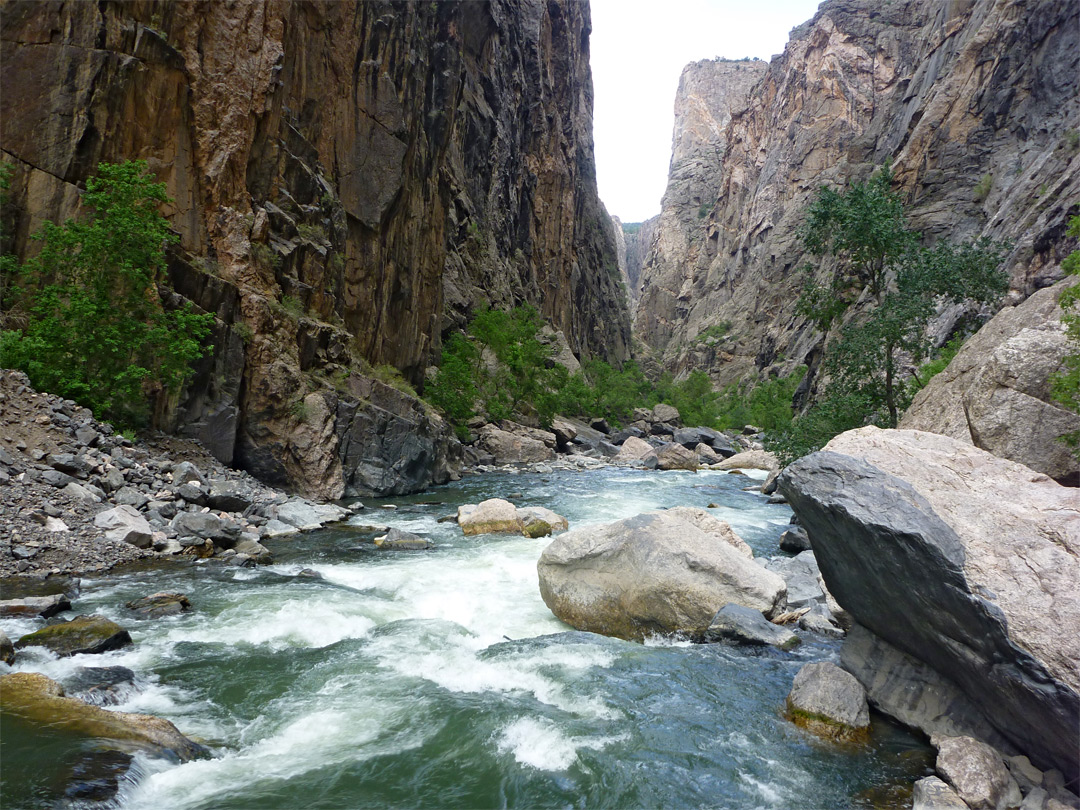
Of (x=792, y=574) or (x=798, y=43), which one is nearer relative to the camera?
(x=792, y=574)

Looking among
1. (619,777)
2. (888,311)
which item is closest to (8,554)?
(619,777)

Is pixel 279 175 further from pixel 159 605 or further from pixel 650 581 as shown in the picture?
pixel 650 581

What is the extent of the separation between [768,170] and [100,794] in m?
109

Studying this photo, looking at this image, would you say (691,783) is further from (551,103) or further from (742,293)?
(742,293)

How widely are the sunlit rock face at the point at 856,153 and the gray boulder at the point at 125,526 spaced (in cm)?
2438

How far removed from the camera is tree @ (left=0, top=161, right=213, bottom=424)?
11.8 metres

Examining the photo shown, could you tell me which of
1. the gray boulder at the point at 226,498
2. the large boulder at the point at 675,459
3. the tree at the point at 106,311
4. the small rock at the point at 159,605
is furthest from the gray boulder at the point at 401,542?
the large boulder at the point at 675,459

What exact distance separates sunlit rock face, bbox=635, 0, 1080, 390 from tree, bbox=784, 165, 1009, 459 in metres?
3.47

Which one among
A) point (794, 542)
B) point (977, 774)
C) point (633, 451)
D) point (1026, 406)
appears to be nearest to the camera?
point (977, 774)

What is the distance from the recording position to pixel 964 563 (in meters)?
4.45

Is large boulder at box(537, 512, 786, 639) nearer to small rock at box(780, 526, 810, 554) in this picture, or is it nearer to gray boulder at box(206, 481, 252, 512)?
small rock at box(780, 526, 810, 554)

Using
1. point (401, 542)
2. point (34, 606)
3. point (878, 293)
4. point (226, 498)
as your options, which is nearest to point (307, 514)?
point (226, 498)

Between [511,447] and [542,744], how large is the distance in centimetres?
2631

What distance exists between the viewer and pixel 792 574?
9.51 m
